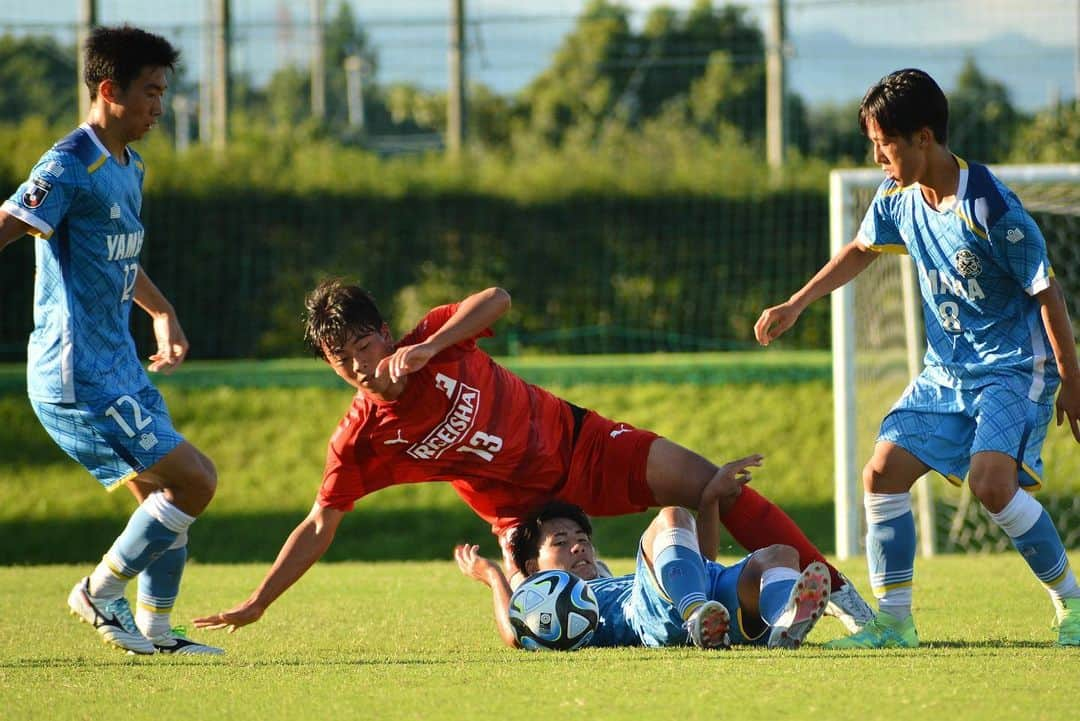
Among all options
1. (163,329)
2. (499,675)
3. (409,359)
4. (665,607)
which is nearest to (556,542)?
(665,607)

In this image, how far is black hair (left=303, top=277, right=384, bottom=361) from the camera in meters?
5.45

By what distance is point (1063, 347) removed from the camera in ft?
16.6

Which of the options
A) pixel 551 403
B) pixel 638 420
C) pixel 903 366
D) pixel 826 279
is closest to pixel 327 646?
pixel 551 403

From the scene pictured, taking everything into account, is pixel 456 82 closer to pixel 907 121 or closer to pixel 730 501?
pixel 730 501

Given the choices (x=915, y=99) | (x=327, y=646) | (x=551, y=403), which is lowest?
(x=327, y=646)

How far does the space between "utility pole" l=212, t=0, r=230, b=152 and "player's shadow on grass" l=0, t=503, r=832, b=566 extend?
22.8ft

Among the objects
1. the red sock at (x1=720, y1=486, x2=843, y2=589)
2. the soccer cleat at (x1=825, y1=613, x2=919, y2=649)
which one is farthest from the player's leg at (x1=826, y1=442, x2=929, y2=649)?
the red sock at (x1=720, y1=486, x2=843, y2=589)

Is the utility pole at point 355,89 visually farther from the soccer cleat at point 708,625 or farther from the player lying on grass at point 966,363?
the soccer cleat at point 708,625

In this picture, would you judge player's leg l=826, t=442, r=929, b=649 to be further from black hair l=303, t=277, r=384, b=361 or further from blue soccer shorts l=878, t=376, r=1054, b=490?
black hair l=303, t=277, r=384, b=361

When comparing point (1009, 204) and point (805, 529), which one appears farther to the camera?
point (805, 529)

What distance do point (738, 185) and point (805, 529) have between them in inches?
261

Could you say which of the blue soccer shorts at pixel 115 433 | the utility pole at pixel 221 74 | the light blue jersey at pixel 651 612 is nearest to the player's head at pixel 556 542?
the light blue jersey at pixel 651 612

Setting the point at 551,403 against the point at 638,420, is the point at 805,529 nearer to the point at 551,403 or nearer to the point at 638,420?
the point at 638,420

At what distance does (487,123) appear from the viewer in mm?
30734
